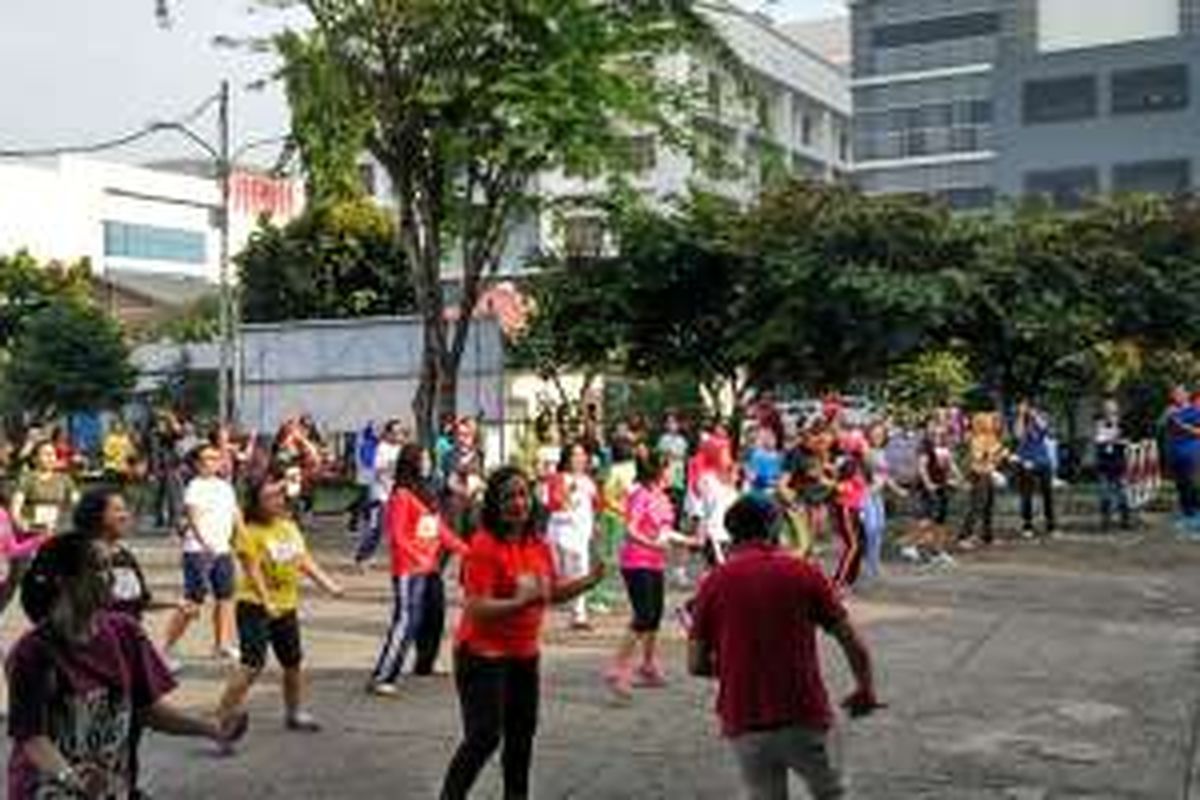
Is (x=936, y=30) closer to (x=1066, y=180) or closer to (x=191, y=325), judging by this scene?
(x=1066, y=180)

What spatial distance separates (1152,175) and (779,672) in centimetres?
8803

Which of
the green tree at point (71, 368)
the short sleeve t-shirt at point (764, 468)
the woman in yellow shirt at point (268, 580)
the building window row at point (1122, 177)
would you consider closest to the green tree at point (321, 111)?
the short sleeve t-shirt at point (764, 468)

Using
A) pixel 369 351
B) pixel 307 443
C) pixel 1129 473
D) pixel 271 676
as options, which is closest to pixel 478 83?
pixel 307 443

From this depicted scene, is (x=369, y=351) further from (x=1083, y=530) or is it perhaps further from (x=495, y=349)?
(x=1083, y=530)

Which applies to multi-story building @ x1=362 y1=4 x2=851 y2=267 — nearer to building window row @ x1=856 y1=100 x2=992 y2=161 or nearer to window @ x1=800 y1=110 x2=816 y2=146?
building window row @ x1=856 y1=100 x2=992 y2=161

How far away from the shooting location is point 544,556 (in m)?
8.95

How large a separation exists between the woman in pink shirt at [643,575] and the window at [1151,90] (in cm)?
8244

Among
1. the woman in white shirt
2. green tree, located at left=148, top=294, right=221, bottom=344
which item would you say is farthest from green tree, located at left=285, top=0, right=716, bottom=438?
green tree, located at left=148, top=294, right=221, bottom=344

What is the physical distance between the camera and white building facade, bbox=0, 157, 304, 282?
112 meters

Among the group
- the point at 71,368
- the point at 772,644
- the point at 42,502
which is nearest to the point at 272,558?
the point at 772,644

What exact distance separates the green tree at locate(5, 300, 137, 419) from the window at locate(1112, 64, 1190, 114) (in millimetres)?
50709

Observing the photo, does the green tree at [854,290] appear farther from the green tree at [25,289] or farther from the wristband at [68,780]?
the green tree at [25,289]

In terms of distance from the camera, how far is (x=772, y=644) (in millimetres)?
7090

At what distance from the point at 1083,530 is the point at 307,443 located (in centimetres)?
882
